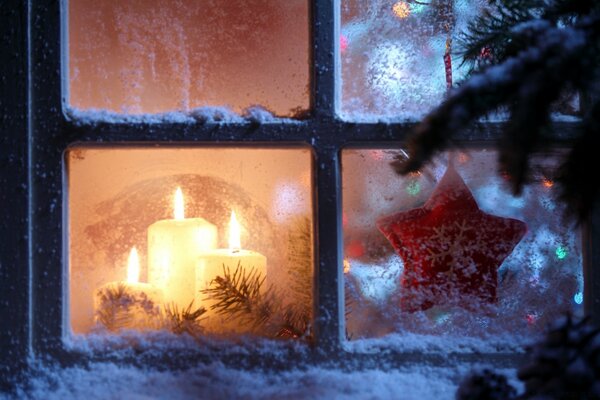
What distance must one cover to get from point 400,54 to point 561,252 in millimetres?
348

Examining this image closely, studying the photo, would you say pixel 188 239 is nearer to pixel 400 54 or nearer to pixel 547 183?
pixel 400 54

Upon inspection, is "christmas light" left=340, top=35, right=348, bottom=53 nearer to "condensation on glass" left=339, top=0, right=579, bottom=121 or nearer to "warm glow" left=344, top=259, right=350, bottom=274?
"condensation on glass" left=339, top=0, right=579, bottom=121

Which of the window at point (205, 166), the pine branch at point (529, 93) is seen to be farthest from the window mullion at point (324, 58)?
the pine branch at point (529, 93)

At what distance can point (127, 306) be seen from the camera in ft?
2.19

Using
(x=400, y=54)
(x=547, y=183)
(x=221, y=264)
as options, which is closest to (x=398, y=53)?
(x=400, y=54)

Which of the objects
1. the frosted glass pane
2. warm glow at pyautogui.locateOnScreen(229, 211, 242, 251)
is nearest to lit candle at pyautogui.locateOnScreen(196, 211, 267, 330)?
warm glow at pyautogui.locateOnScreen(229, 211, 242, 251)

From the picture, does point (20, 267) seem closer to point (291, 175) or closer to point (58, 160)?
point (58, 160)

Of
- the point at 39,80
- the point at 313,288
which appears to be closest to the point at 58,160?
the point at 39,80

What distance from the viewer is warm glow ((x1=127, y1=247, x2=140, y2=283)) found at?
0.69 metres

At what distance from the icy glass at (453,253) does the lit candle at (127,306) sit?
0.86ft

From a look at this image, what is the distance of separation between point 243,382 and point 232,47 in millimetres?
439

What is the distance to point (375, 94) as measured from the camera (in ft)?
2.27

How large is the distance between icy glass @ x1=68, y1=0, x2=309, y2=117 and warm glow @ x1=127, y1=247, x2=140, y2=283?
0.19 metres

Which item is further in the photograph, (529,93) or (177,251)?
(177,251)
